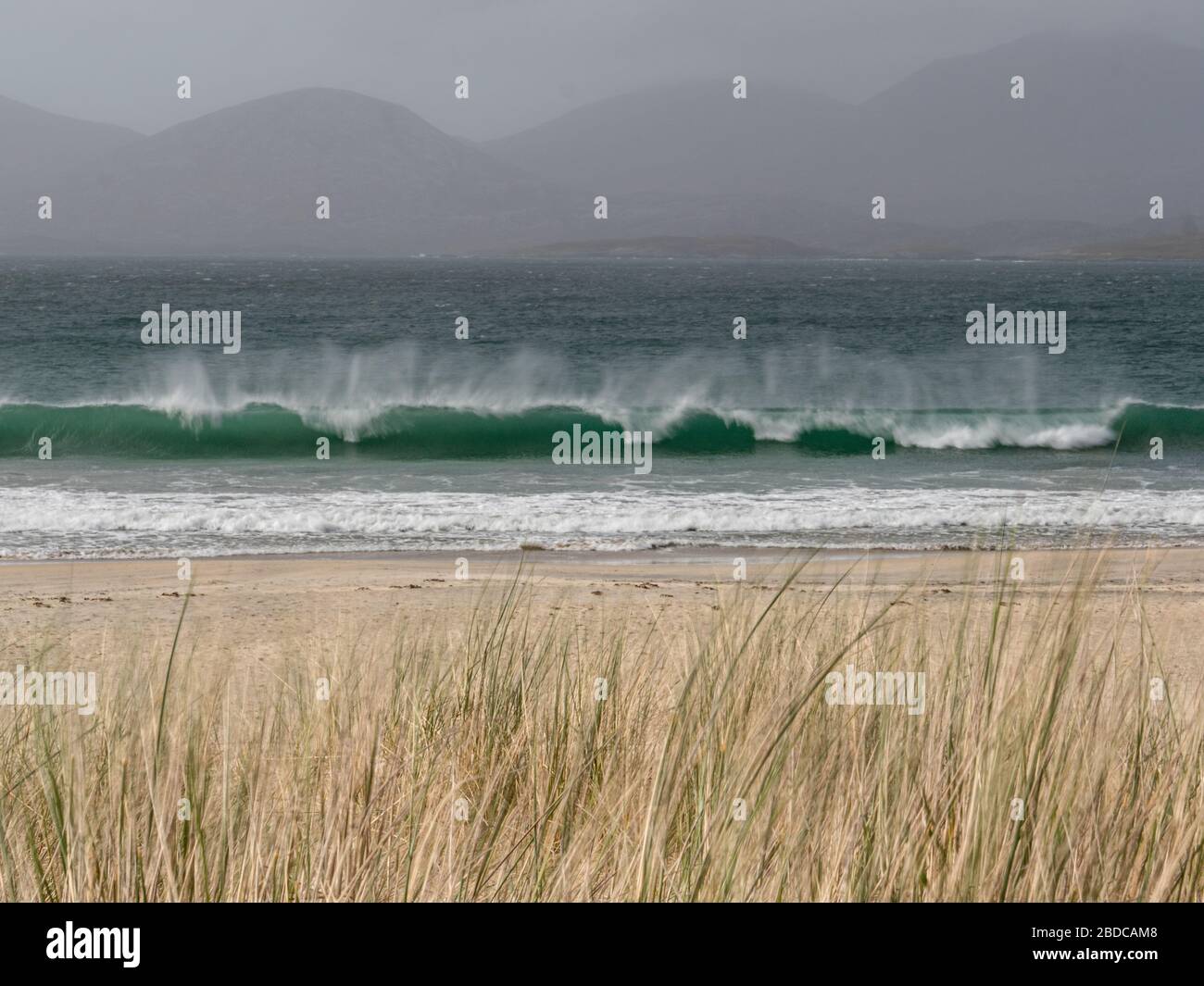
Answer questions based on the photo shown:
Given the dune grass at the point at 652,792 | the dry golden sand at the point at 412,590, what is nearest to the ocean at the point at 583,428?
the dry golden sand at the point at 412,590

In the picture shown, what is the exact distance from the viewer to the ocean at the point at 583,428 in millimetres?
12664

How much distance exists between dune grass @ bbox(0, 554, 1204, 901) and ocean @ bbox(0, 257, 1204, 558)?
1030 mm

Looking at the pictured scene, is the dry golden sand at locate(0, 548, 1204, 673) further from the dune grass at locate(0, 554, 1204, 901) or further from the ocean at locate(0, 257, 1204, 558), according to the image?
the dune grass at locate(0, 554, 1204, 901)

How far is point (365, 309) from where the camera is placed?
188 feet

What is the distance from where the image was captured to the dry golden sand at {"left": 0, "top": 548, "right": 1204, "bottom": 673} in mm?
7266

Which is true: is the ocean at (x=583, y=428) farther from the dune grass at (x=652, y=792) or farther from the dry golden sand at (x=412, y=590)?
the dune grass at (x=652, y=792)

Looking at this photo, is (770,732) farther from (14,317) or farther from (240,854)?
(14,317)

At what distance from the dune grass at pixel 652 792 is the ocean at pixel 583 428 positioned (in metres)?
1.03

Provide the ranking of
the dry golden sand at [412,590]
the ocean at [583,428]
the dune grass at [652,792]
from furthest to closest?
the ocean at [583,428] < the dry golden sand at [412,590] < the dune grass at [652,792]

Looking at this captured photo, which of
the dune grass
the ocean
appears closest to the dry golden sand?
the ocean

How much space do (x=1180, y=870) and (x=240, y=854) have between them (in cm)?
212

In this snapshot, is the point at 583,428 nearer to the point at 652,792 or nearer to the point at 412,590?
the point at 412,590

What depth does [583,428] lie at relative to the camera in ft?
78.2

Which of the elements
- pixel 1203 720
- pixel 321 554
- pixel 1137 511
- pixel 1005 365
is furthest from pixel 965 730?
pixel 1005 365
